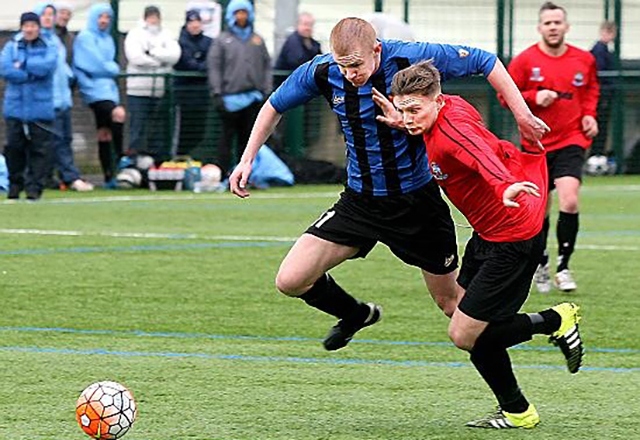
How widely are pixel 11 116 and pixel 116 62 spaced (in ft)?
10.7

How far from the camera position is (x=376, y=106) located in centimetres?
760

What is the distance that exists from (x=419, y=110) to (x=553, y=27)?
17.4ft

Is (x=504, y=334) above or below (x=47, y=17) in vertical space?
below

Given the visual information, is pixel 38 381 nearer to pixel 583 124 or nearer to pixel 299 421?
pixel 299 421

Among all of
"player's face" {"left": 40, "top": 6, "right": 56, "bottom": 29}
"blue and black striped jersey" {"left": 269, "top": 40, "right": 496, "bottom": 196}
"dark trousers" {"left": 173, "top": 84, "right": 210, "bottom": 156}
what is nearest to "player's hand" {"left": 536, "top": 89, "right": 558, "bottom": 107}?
"blue and black striped jersey" {"left": 269, "top": 40, "right": 496, "bottom": 196}

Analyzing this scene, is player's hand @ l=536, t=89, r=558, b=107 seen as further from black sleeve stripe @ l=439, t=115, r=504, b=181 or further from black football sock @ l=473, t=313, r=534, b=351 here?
black sleeve stripe @ l=439, t=115, r=504, b=181

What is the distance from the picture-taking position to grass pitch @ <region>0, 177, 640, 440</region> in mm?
6797

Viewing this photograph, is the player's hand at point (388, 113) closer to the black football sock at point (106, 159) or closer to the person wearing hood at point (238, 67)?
the person wearing hood at point (238, 67)

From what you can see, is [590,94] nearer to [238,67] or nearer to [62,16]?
[238,67]

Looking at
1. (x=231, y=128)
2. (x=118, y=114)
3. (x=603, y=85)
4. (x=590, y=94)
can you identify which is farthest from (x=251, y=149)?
(x=603, y=85)

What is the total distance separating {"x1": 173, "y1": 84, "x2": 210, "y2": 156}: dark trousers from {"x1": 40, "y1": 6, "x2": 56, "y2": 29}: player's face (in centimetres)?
340

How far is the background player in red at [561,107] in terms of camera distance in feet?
37.5

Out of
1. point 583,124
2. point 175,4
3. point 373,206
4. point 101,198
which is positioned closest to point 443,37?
point 175,4

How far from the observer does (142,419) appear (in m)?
6.73
